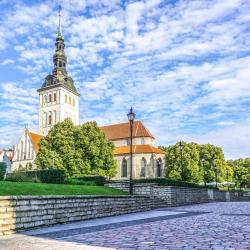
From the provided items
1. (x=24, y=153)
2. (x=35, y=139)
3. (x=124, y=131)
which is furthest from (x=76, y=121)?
(x=24, y=153)

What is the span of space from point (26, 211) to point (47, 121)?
80913 mm

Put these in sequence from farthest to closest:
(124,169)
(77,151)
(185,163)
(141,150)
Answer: (124,169), (141,150), (185,163), (77,151)

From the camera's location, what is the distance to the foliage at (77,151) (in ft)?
166

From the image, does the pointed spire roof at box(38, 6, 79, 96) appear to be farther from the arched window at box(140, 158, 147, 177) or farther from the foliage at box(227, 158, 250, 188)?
the foliage at box(227, 158, 250, 188)

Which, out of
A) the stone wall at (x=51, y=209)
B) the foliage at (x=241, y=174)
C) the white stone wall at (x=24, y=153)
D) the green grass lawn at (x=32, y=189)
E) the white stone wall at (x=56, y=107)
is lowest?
the stone wall at (x=51, y=209)

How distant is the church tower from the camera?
87312mm

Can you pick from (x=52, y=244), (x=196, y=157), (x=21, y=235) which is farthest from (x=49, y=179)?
(x=196, y=157)

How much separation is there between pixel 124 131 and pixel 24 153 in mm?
22162

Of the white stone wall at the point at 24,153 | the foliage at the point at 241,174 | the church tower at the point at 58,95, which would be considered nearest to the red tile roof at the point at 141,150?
the white stone wall at the point at 24,153

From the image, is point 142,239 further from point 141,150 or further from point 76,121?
point 76,121

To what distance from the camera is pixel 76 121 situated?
95062mm

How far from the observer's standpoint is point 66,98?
90062 mm

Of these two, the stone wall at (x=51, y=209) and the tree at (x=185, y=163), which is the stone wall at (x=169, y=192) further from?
the tree at (x=185, y=163)

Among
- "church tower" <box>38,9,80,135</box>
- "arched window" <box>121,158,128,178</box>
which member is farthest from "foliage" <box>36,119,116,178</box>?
"church tower" <box>38,9,80,135</box>
